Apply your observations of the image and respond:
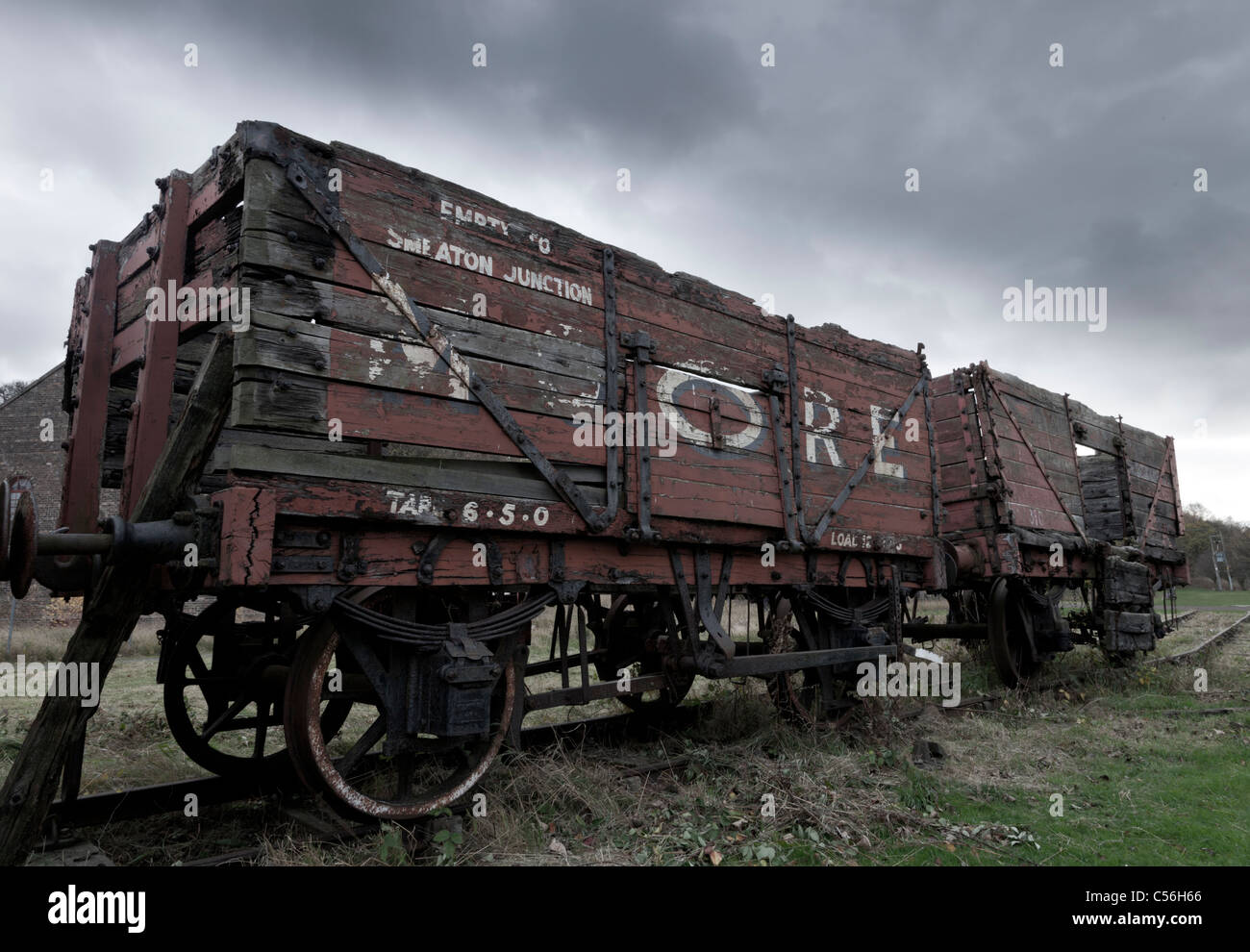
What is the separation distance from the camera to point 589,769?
488 cm

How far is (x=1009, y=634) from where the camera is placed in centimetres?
951

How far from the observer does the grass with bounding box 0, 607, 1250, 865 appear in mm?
3793

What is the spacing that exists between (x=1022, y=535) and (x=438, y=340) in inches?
294

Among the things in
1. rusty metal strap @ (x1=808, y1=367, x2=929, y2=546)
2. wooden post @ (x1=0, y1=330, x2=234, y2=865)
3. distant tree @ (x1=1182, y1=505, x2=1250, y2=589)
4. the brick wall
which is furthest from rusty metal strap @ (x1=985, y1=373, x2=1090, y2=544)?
distant tree @ (x1=1182, y1=505, x2=1250, y2=589)

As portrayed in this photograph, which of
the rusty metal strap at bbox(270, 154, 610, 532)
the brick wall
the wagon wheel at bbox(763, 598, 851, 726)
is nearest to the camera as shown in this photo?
the rusty metal strap at bbox(270, 154, 610, 532)

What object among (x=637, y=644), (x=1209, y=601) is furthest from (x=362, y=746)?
(x=1209, y=601)

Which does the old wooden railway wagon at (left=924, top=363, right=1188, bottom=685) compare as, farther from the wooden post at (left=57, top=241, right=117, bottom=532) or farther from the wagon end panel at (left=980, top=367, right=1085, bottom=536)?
the wooden post at (left=57, top=241, right=117, bottom=532)

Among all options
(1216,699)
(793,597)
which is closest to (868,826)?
(793,597)

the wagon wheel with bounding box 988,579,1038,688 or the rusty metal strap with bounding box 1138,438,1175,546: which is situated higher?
the rusty metal strap with bounding box 1138,438,1175,546

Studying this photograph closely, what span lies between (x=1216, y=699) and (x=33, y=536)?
10.7 metres

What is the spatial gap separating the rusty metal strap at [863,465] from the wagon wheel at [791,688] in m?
0.73

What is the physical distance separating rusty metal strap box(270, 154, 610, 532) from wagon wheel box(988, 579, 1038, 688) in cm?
A: 638

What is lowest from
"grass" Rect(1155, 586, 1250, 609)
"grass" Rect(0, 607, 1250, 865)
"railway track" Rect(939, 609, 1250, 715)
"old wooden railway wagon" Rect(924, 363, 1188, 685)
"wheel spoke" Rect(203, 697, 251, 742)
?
"grass" Rect(0, 607, 1250, 865)

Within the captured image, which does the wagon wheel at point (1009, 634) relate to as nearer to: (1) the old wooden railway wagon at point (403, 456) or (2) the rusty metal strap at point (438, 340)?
(1) the old wooden railway wagon at point (403, 456)
